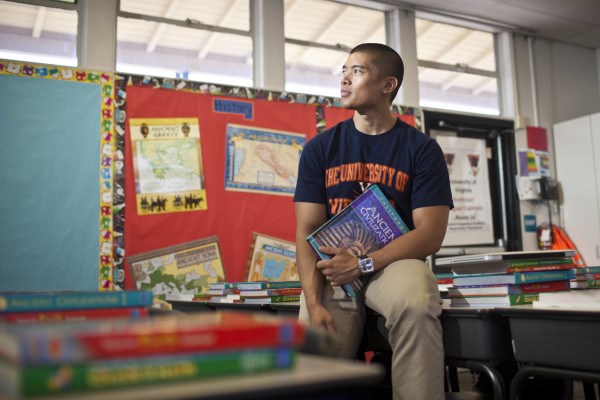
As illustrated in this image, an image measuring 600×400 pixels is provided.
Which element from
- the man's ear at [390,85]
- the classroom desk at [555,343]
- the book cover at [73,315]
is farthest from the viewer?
the man's ear at [390,85]

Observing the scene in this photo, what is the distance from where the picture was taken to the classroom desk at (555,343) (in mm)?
1279

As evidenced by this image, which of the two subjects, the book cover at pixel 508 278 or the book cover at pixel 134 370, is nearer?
the book cover at pixel 134 370

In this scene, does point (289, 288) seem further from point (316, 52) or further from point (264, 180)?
point (316, 52)

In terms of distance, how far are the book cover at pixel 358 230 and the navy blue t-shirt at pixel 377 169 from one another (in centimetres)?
17

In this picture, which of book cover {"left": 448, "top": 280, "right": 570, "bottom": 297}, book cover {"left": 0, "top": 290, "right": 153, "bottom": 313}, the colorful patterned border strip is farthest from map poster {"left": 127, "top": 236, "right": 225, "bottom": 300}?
book cover {"left": 0, "top": 290, "right": 153, "bottom": 313}

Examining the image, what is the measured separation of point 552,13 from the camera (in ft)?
16.3

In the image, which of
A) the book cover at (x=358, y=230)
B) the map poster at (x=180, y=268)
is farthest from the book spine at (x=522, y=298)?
the map poster at (x=180, y=268)

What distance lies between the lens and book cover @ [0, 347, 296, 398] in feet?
1.67

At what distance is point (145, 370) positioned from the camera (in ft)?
1.80

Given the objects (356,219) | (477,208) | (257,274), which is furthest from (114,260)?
(477,208)

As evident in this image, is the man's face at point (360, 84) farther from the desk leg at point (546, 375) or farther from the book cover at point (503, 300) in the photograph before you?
Result: the desk leg at point (546, 375)

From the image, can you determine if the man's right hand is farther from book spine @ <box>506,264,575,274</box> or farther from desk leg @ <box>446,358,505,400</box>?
book spine @ <box>506,264,575,274</box>

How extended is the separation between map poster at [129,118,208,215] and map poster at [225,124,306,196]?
0.22m

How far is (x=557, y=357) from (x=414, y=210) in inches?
26.5
